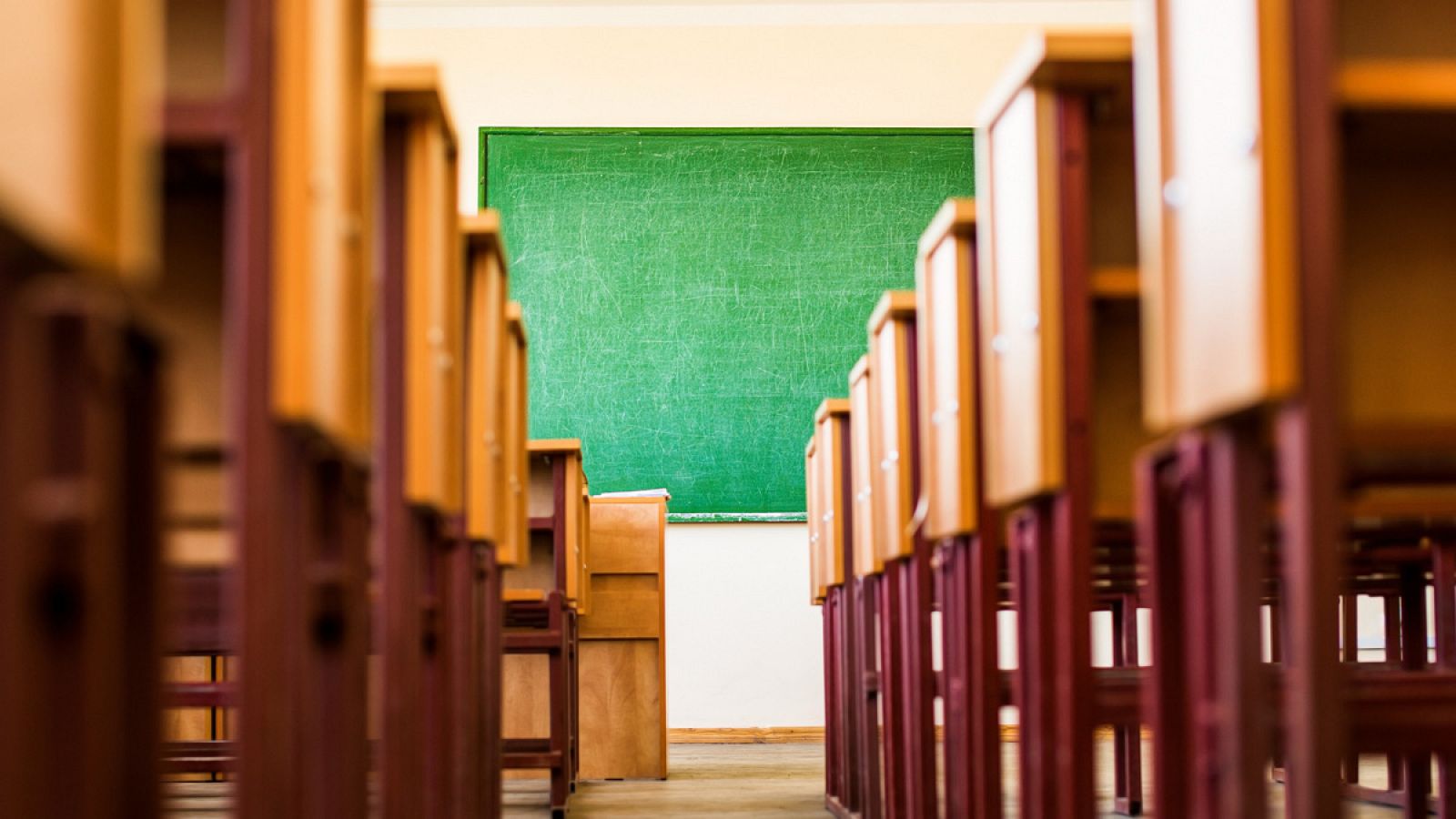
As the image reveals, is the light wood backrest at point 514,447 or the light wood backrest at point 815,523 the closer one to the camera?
the light wood backrest at point 514,447

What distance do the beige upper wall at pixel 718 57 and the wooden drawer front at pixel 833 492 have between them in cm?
291

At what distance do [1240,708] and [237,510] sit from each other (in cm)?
89

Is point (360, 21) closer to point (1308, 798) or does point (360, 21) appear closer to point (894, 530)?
point (1308, 798)

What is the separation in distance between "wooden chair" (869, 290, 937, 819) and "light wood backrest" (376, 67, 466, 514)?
39.2 inches

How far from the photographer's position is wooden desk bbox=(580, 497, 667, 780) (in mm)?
5176

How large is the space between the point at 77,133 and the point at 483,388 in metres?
1.97

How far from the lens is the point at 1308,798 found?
135 cm

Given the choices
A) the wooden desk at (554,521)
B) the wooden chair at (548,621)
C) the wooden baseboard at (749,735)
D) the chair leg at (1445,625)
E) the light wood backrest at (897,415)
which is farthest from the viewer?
the wooden baseboard at (749,735)

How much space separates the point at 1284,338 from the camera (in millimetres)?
1373

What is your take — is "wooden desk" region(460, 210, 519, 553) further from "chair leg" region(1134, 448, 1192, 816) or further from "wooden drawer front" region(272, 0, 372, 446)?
"chair leg" region(1134, 448, 1192, 816)

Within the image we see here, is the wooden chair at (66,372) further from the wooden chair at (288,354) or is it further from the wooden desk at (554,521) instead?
the wooden desk at (554,521)

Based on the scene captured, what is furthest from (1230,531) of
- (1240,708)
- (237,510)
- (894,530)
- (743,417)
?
(743,417)

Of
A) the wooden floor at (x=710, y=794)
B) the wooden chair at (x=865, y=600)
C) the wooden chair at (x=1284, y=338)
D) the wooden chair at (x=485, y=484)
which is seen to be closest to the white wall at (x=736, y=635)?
the wooden floor at (x=710, y=794)

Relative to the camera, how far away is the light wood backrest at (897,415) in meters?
3.00
